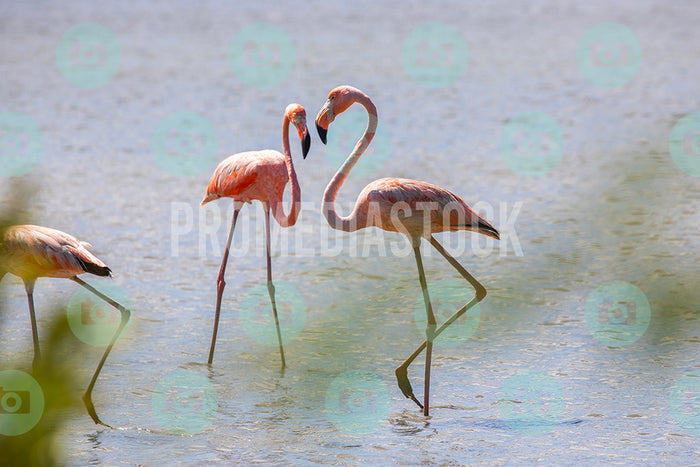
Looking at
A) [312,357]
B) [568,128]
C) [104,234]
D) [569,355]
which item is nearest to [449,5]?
[568,128]

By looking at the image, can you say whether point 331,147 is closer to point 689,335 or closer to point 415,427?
point 415,427

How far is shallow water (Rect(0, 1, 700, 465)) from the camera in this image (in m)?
0.87

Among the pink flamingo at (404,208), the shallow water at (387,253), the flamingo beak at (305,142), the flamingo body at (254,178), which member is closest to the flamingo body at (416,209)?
the pink flamingo at (404,208)

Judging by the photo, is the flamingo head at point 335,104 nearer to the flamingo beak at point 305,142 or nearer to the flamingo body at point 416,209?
the flamingo beak at point 305,142

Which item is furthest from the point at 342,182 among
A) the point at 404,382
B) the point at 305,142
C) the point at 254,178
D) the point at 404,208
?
the point at 404,382

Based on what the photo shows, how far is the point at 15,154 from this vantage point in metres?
11.6

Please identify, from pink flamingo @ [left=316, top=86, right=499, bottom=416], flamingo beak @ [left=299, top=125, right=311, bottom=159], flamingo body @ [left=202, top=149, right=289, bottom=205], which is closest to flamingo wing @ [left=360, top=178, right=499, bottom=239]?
pink flamingo @ [left=316, top=86, right=499, bottom=416]

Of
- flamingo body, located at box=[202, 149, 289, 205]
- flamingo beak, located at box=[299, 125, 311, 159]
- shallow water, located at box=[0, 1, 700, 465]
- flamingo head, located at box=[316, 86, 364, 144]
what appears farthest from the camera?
flamingo body, located at box=[202, 149, 289, 205]

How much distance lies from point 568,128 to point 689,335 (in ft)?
37.2

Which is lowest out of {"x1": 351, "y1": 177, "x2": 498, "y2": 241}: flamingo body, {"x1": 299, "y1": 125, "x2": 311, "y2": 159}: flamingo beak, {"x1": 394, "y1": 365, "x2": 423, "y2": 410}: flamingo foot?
{"x1": 394, "y1": 365, "x2": 423, "y2": 410}: flamingo foot

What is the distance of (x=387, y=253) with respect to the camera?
656 centimetres

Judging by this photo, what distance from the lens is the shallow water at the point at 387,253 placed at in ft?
2.85

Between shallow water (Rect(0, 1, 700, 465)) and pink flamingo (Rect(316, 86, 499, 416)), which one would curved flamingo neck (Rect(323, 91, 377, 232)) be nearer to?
pink flamingo (Rect(316, 86, 499, 416))

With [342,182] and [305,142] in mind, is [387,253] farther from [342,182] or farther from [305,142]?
[305,142]
